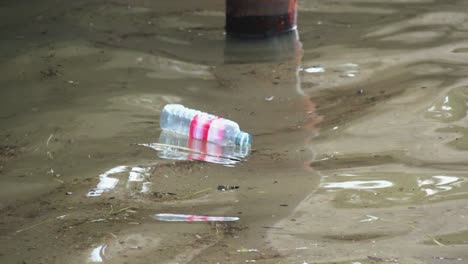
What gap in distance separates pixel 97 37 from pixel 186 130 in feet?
7.39

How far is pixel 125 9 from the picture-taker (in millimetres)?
8172

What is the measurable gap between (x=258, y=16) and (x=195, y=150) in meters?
2.62

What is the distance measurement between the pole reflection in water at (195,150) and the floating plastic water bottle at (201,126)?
0.03m

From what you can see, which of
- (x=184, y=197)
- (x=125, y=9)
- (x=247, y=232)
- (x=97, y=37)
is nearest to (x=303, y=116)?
(x=184, y=197)

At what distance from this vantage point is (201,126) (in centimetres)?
494

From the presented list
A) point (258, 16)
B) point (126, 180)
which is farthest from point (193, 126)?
point (258, 16)

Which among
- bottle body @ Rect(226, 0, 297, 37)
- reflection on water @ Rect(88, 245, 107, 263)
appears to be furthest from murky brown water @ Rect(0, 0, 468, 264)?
bottle body @ Rect(226, 0, 297, 37)

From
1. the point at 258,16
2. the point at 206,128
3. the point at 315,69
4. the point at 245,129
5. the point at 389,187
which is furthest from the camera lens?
the point at 258,16

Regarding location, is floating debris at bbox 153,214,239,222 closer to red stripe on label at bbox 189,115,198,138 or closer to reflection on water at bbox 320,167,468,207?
reflection on water at bbox 320,167,468,207

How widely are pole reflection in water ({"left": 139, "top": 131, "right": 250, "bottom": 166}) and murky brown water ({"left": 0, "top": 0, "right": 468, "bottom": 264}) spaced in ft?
0.12

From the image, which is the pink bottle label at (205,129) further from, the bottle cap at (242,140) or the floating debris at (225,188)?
the floating debris at (225,188)

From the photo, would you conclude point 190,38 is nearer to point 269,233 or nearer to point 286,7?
point 286,7

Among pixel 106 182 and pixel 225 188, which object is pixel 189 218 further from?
pixel 106 182

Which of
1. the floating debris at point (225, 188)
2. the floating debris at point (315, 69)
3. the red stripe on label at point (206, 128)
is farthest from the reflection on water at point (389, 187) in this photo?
the floating debris at point (315, 69)
